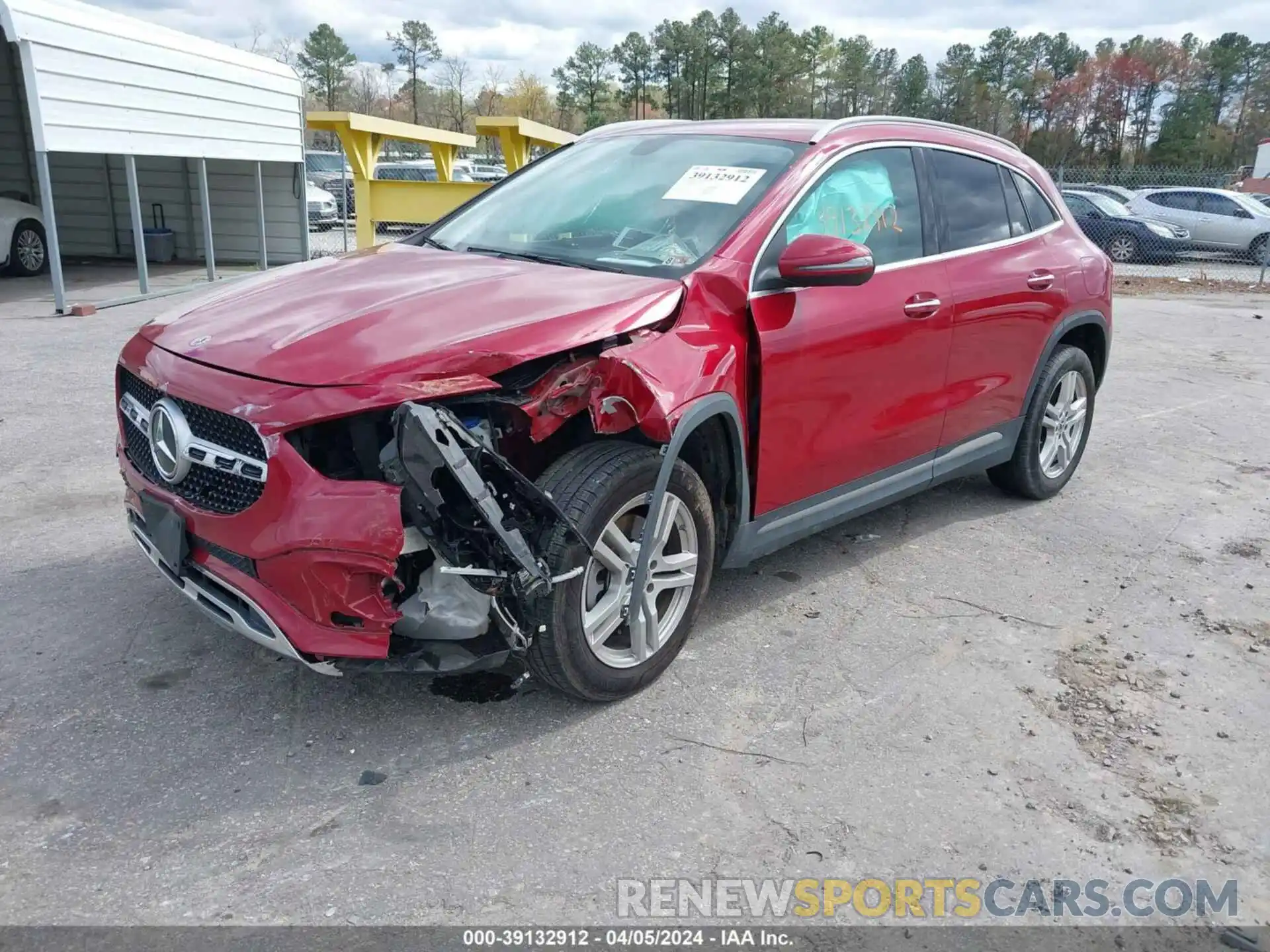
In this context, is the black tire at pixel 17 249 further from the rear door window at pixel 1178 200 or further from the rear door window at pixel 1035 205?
the rear door window at pixel 1178 200

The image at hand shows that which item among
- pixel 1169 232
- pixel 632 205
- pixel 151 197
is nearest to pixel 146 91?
pixel 151 197

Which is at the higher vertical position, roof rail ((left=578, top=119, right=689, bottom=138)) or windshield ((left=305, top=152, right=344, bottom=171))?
roof rail ((left=578, top=119, right=689, bottom=138))

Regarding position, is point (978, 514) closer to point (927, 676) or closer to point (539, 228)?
point (927, 676)

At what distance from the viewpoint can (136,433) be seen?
3.38m

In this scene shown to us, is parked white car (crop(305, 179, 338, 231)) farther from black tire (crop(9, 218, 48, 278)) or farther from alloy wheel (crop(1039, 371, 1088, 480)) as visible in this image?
alloy wheel (crop(1039, 371, 1088, 480))

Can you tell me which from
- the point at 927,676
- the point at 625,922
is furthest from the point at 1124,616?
the point at 625,922

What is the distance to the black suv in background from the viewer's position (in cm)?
1961

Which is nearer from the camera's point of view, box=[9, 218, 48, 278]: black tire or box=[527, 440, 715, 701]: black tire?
box=[527, 440, 715, 701]: black tire

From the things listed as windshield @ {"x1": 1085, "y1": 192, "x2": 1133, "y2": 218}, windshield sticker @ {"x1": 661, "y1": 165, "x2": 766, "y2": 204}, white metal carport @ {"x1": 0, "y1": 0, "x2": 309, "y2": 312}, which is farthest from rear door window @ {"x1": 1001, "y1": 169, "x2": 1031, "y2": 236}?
windshield @ {"x1": 1085, "y1": 192, "x2": 1133, "y2": 218}

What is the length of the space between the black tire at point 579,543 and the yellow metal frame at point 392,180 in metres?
8.88

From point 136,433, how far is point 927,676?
288 centimetres

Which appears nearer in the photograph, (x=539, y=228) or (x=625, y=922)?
(x=625, y=922)

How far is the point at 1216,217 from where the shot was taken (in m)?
20.3

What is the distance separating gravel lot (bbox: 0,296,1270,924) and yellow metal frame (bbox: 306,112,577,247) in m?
7.62
